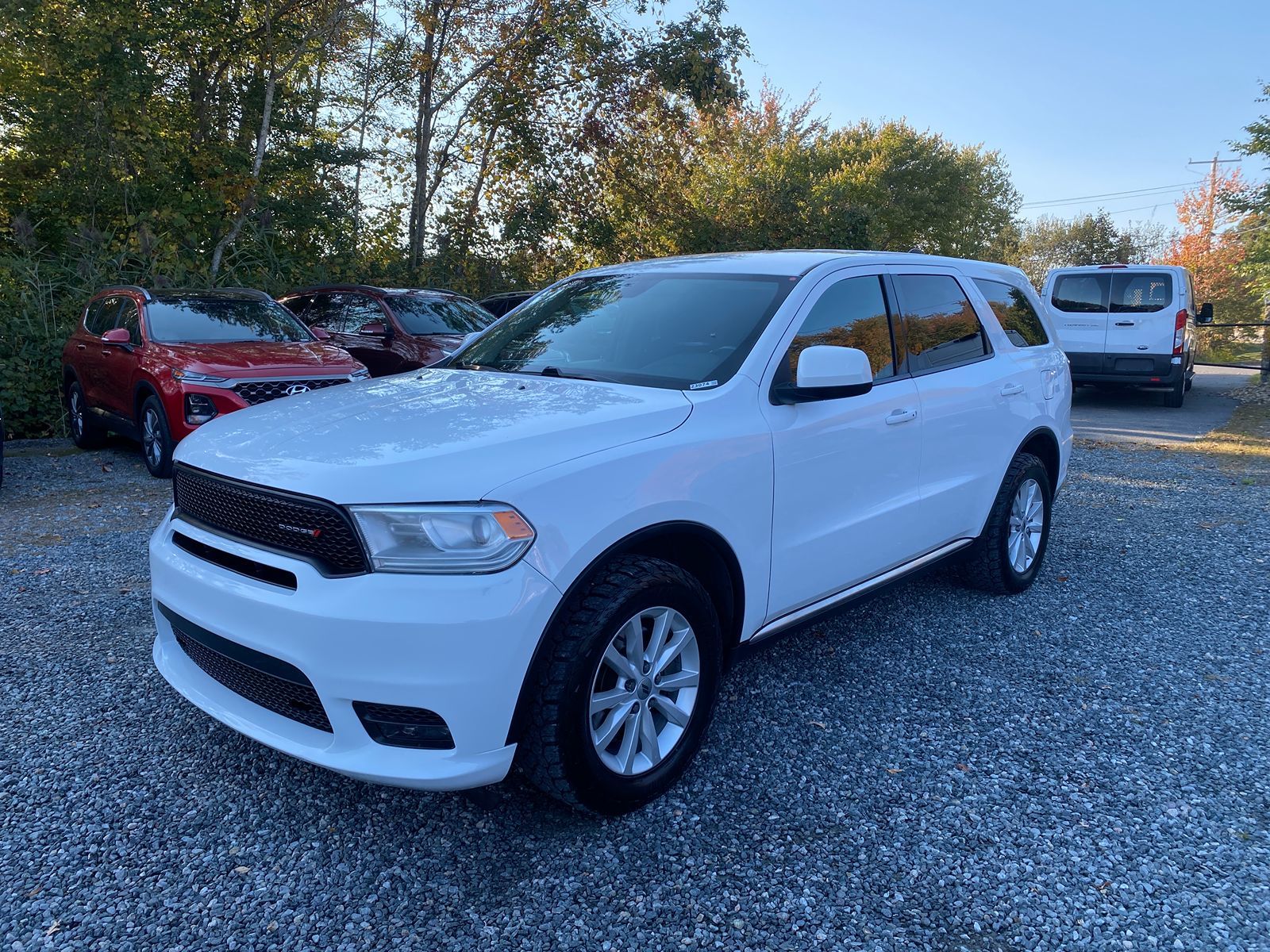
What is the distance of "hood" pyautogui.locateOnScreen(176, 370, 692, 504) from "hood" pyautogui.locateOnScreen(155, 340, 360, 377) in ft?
14.7

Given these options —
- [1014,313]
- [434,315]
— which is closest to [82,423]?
[434,315]

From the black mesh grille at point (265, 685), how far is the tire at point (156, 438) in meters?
5.36

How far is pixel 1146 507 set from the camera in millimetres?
7316

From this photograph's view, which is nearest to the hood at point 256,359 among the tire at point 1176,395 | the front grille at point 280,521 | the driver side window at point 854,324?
the front grille at point 280,521

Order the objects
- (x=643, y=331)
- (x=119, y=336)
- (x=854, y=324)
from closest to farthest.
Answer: (x=643, y=331) < (x=854, y=324) < (x=119, y=336)

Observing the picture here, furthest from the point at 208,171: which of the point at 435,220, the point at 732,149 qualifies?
the point at 732,149

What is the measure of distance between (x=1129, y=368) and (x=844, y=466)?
1184 cm

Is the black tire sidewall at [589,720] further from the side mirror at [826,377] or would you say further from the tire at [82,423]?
the tire at [82,423]

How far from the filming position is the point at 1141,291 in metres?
13.0

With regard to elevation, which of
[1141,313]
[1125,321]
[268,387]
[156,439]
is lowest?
[156,439]

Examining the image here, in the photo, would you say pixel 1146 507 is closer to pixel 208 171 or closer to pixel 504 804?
pixel 504 804

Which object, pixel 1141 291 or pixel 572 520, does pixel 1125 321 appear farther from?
pixel 572 520

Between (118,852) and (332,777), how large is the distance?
2.15 feet

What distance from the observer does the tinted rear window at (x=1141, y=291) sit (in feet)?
42.1
